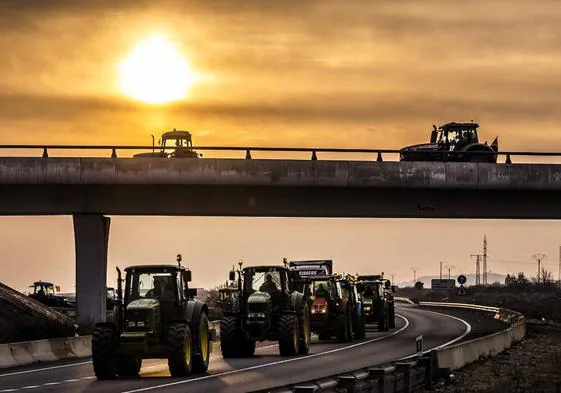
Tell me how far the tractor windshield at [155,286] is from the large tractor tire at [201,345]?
41.3 inches

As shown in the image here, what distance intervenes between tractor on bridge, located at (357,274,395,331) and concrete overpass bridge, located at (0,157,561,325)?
553cm

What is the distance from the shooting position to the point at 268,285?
40.8 meters

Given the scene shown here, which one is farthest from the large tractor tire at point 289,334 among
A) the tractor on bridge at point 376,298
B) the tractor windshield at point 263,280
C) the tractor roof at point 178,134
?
the tractor roof at point 178,134

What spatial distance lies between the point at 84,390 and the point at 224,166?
26.6 m

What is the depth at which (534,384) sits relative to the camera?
30078 mm

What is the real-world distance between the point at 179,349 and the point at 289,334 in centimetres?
804

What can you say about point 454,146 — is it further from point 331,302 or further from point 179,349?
point 179,349

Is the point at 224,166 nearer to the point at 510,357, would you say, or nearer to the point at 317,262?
the point at 317,262

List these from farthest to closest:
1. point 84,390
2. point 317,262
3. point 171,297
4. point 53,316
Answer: point 317,262, point 53,316, point 171,297, point 84,390

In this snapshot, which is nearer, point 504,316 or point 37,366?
point 37,366

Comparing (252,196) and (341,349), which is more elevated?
(252,196)

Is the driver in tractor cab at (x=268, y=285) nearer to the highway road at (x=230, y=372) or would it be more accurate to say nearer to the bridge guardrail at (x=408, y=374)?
the highway road at (x=230, y=372)

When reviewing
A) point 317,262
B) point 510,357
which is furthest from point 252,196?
point 510,357

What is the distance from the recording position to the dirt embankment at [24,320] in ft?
157
